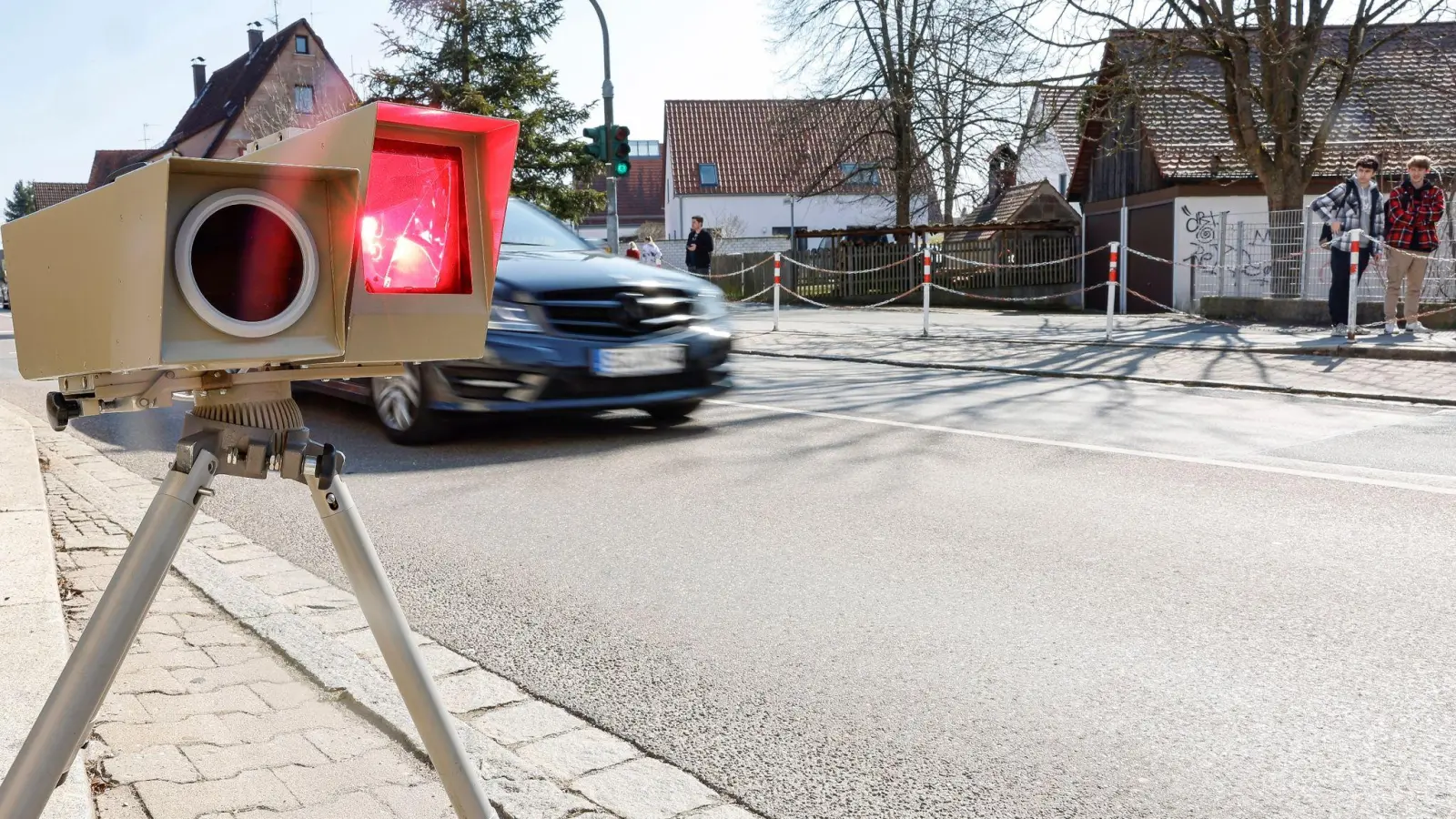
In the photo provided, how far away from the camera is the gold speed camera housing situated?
149 cm

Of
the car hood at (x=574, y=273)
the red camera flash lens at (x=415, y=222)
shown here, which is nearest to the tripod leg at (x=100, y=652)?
the red camera flash lens at (x=415, y=222)

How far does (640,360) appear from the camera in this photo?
8141 millimetres

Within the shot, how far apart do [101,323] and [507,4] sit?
150 ft

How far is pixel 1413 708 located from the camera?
3.45 meters

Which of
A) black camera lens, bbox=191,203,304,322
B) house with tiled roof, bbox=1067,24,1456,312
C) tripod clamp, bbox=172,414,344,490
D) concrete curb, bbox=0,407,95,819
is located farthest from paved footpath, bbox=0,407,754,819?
house with tiled roof, bbox=1067,24,1456,312

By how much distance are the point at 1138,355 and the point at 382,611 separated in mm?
13368

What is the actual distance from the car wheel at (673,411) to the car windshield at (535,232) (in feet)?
4.21

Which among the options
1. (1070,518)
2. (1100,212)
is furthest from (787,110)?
(1070,518)

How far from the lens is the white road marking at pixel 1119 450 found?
6.48 m

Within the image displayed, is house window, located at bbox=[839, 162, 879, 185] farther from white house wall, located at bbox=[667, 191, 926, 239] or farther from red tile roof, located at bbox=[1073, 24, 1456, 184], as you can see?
white house wall, located at bbox=[667, 191, 926, 239]

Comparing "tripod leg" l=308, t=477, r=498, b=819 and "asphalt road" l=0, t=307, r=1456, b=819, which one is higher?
"tripod leg" l=308, t=477, r=498, b=819

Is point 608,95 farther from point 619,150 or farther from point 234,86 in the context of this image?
point 234,86

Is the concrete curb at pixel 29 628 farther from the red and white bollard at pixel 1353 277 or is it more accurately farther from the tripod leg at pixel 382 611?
the red and white bollard at pixel 1353 277

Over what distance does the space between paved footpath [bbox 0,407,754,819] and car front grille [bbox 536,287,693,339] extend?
3507 mm
